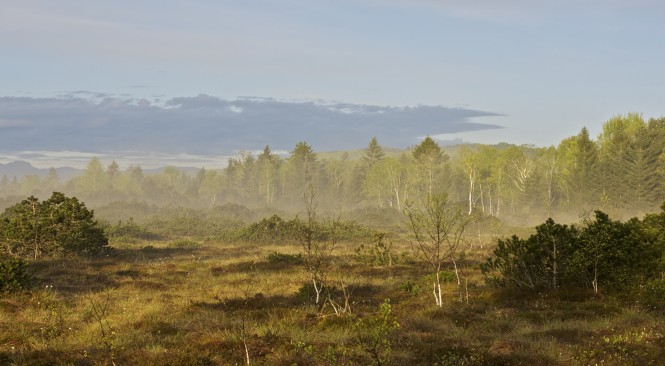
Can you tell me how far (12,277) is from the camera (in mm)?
15664

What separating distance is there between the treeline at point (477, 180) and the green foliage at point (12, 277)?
33.9 m

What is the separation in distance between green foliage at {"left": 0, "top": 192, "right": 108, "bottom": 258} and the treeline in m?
30.2

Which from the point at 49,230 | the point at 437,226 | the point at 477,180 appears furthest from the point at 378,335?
the point at 477,180

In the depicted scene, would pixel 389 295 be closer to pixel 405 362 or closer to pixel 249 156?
pixel 405 362

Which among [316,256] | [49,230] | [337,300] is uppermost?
[49,230]

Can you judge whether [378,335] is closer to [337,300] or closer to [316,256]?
[337,300]

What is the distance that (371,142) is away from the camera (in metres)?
112

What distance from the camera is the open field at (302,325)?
8.94 m

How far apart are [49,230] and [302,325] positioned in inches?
751

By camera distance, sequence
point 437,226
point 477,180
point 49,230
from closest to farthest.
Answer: point 437,226
point 49,230
point 477,180

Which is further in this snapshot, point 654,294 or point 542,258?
point 542,258

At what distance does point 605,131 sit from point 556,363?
295 ft

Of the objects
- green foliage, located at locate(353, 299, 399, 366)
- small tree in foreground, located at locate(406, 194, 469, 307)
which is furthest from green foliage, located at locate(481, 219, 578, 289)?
green foliage, located at locate(353, 299, 399, 366)

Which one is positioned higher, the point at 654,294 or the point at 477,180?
the point at 477,180
